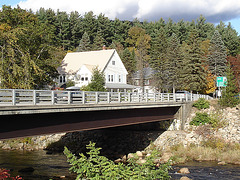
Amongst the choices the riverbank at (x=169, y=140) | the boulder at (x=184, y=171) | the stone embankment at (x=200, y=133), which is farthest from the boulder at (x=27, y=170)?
the stone embankment at (x=200, y=133)

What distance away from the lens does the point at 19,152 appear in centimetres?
3203

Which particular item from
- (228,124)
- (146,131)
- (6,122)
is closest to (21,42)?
(146,131)

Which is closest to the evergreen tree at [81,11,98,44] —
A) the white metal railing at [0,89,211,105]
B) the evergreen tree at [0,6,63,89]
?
the evergreen tree at [0,6,63,89]

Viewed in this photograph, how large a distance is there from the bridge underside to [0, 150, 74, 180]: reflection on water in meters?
4.79

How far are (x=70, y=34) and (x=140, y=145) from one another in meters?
80.8

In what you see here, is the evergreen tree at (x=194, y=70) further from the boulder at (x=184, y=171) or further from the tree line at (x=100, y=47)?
the boulder at (x=184, y=171)

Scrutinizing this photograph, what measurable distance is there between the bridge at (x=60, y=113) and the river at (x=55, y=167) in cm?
501

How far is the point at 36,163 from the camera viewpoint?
88.1 ft

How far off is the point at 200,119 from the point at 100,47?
65.6 meters

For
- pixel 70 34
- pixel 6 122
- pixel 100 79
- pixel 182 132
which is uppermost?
pixel 70 34

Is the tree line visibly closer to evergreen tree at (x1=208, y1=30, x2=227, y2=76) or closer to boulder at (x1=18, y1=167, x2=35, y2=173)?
evergreen tree at (x1=208, y1=30, x2=227, y2=76)

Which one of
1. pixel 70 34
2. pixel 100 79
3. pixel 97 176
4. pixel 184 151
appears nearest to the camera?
pixel 97 176

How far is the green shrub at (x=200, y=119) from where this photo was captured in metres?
35.0

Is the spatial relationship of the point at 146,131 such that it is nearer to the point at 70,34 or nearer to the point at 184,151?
the point at 184,151
